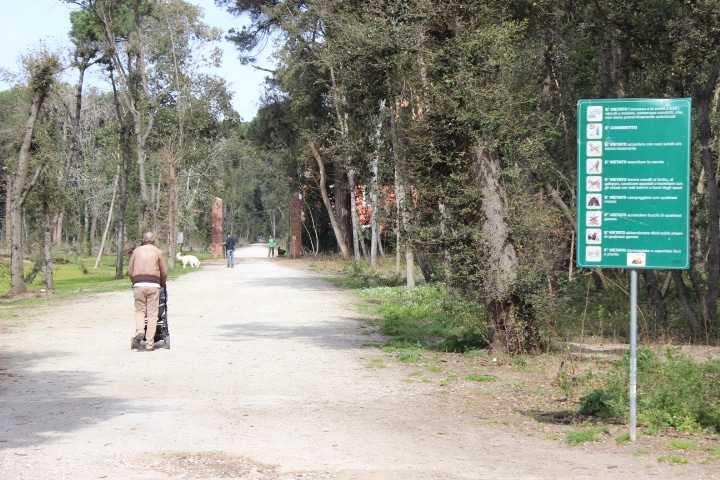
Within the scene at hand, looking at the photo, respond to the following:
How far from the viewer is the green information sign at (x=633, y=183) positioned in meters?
7.49

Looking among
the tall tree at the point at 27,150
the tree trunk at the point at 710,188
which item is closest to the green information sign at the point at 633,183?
the tree trunk at the point at 710,188

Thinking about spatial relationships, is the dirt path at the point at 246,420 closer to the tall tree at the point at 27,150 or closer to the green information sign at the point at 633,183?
the green information sign at the point at 633,183

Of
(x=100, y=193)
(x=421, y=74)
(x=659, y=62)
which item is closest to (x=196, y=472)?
(x=421, y=74)

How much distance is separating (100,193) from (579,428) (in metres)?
68.1

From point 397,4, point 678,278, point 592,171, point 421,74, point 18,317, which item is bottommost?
point 18,317

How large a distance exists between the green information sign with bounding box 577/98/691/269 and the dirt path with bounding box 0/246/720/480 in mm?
1733

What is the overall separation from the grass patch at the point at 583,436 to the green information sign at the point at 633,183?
1476 millimetres

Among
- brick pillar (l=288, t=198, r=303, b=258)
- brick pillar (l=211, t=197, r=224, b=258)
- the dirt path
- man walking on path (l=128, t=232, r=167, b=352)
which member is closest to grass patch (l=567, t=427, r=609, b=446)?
the dirt path

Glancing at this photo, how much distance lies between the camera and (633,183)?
763 centimetres

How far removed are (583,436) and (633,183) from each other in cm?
227

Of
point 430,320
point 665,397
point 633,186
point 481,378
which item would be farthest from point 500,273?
point 430,320

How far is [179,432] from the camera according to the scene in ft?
25.3

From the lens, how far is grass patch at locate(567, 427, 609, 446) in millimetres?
7372

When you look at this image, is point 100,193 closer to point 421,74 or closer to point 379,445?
point 421,74
